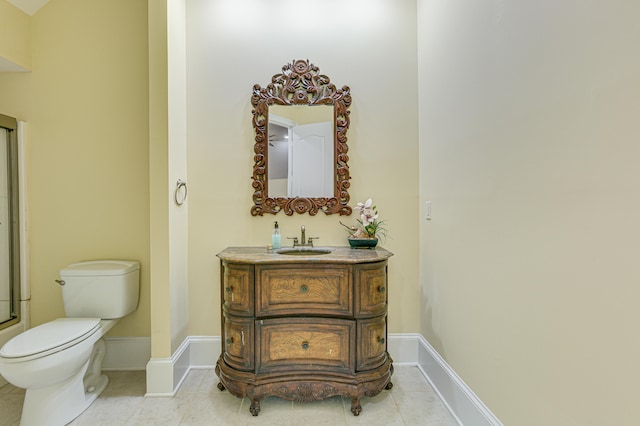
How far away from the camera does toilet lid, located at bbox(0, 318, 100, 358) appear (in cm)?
155

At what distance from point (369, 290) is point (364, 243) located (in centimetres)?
42

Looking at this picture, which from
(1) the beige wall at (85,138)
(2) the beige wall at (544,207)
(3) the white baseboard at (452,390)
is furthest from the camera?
(1) the beige wall at (85,138)

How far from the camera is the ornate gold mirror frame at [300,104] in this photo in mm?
2307

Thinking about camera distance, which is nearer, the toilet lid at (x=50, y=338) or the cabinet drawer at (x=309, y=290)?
the toilet lid at (x=50, y=338)

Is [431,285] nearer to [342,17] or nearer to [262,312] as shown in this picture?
[262,312]

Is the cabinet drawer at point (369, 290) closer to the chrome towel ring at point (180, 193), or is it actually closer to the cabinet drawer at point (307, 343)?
the cabinet drawer at point (307, 343)

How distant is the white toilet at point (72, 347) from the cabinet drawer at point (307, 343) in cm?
101

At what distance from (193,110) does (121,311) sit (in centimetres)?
149

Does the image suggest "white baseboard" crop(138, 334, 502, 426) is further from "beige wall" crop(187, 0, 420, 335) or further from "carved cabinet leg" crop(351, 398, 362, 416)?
"carved cabinet leg" crop(351, 398, 362, 416)

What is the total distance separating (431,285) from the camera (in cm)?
214

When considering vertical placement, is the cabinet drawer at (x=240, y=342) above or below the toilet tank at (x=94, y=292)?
below

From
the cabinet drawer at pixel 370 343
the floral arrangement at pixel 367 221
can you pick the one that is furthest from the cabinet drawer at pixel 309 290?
the floral arrangement at pixel 367 221

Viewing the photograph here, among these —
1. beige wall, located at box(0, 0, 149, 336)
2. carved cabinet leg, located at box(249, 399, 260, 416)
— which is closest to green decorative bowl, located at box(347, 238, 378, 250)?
carved cabinet leg, located at box(249, 399, 260, 416)

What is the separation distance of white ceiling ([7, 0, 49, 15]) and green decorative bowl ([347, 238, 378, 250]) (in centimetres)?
280
